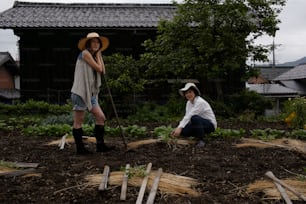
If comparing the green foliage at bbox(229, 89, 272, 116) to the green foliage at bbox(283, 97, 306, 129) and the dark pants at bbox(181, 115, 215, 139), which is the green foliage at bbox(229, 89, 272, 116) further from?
the dark pants at bbox(181, 115, 215, 139)

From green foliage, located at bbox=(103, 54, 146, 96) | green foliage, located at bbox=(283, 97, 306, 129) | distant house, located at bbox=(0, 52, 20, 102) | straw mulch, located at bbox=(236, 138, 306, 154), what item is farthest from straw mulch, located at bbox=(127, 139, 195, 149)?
distant house, located at bbox=(0, 52, 20, 102)

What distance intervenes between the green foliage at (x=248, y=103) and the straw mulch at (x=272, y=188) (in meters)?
6.47

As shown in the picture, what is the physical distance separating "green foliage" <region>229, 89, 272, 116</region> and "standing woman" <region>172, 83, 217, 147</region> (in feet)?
15.7

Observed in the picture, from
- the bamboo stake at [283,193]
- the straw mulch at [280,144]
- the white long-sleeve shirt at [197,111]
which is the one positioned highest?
the white long-sleeve shirt at [197,111]

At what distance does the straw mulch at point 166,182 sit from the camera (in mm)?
2910

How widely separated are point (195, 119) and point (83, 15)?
825 centimetres

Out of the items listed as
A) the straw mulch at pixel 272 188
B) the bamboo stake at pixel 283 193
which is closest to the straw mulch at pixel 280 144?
the straw mulch at pixel 272 188

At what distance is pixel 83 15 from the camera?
1209 cm

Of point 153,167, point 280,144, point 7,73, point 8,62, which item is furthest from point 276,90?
point 153,167

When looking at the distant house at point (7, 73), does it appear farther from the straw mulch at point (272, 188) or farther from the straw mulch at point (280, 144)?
the straw mulch at point (272, 188)

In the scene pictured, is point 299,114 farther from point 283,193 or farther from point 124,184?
point 124,184

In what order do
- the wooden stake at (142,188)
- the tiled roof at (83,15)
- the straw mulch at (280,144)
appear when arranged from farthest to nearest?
the tiled roof at (83,15) < the straw mulch at (280,144) < the wooden stake at (142,188)

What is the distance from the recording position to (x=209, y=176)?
3.38 metres

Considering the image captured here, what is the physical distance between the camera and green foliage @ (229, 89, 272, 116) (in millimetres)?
9742
